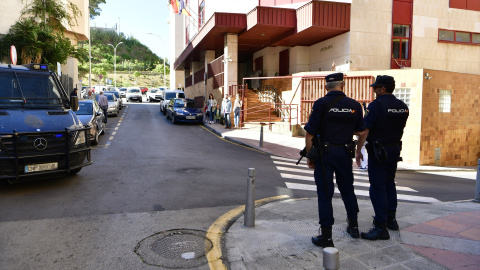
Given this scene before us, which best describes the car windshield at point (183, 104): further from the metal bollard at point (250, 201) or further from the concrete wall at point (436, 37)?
the metal bollard at point (250, 201)

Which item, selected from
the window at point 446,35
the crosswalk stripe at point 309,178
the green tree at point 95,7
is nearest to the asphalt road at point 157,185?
the crosswalk stripe at point 309,178

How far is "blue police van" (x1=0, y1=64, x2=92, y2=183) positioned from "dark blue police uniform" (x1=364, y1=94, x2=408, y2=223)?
209 inches

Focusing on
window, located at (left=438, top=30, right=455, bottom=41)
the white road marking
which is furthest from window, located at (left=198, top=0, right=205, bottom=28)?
the white road marking

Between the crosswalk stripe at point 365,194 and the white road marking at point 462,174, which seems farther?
the white road marking at point 462,174

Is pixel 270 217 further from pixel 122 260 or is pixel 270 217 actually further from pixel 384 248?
pixel 122 260

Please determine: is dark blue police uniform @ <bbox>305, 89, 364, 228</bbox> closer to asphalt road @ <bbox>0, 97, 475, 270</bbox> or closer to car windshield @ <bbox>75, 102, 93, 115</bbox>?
asphalt road @ <bbox>0, 97, 475, 270</bbox>

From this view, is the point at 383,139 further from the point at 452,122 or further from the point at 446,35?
the point at 446,35

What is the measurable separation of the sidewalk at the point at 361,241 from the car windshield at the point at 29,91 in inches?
196

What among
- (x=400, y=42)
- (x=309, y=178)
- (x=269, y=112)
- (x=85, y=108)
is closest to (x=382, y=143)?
(x=309, y=178)

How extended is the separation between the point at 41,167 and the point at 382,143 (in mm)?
5644

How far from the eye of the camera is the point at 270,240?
179 inches

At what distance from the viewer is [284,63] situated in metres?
23.0

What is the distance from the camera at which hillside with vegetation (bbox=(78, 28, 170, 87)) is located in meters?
74.7

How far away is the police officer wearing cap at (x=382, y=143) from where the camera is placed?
452 centimetres
